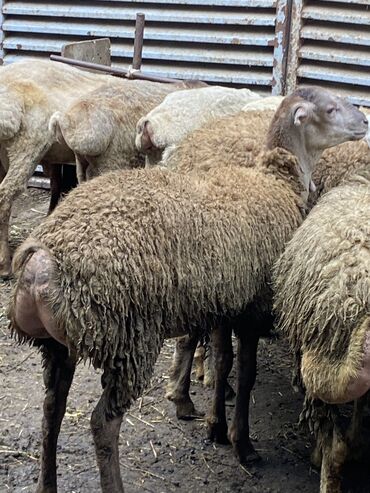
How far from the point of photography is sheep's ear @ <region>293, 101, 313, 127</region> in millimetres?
4477

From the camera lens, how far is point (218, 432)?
453 cm

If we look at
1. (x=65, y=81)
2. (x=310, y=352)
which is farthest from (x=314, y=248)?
(x=65, y=81)

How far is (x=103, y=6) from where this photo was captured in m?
8.39

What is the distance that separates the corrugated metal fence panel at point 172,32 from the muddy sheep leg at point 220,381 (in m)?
3.87

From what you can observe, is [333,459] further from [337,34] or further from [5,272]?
[337,34]

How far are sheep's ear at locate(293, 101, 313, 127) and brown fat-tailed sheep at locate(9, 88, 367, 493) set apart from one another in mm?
399

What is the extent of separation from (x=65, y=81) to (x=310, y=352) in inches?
155

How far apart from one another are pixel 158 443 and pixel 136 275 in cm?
140

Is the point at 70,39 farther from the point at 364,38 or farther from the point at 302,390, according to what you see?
the point at 302,390

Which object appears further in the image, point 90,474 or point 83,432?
A: point 83,432

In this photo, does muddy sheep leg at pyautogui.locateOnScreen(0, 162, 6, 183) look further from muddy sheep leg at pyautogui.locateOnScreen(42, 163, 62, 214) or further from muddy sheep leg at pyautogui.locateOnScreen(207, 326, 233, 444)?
muddy sheep leg at pyautogui.locateOnScreen(207, 326, 233, 444)


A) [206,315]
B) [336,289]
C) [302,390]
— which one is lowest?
[302,390]

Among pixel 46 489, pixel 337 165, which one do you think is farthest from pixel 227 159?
pixel 46 489

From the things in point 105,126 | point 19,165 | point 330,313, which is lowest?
point 19,165
